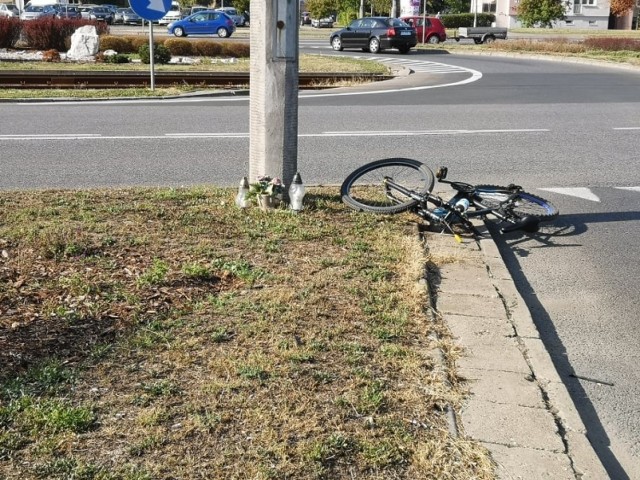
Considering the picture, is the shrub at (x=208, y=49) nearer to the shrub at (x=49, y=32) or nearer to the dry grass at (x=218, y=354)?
the shrub at (x=49, y=32)

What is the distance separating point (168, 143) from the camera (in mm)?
10984

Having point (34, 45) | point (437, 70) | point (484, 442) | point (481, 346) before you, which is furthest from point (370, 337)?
point (34, 45)

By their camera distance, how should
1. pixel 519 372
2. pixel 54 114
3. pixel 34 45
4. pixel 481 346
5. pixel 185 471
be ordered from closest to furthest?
pixel 185 471 < pixel 519 372 < pixel 481 346 < pixel 54 114 < pixel 34 45

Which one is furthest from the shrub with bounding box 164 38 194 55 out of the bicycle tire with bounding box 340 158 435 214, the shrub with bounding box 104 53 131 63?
the bicycle tire with bounding box 340 158 435 214

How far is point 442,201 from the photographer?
6.80m

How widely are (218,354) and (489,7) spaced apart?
82067mm

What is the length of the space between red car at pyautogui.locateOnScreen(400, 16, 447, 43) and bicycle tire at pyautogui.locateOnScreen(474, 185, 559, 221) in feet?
125

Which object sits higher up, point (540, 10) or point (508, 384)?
point (540, 10)

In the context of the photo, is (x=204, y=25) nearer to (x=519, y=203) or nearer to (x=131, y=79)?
(x=131, y=79)

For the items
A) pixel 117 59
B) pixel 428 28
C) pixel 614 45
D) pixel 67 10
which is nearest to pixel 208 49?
pixel 117 59

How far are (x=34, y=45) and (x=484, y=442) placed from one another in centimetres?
3308

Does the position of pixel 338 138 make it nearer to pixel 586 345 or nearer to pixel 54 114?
pixel 54 114

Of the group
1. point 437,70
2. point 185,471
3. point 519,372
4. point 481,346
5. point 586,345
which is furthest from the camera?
point 437,70

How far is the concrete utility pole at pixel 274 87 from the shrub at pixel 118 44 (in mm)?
26610
